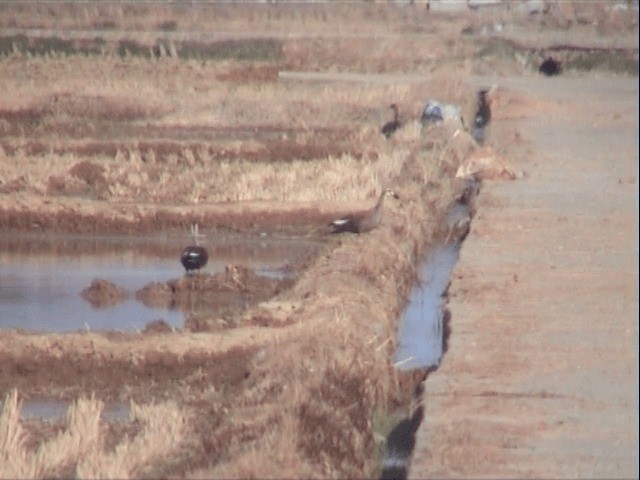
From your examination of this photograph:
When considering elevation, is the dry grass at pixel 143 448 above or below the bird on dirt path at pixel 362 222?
above

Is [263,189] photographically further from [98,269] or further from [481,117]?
[481,117]

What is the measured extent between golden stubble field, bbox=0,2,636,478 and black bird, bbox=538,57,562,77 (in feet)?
1.55

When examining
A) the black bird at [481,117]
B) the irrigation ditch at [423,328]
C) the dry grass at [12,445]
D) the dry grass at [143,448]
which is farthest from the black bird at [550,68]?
the dry grass at [12,445]

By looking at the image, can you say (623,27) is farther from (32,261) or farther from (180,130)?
(32,261)

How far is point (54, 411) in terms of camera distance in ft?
33.0

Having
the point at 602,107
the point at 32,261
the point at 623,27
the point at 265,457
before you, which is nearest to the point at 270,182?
the point at 32,261

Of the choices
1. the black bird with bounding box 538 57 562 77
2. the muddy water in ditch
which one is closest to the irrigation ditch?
the muddy water in ditch

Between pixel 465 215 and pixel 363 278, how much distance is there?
17.3 ft

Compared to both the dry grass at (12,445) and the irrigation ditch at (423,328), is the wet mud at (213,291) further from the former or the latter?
the dry grass at (12,445)

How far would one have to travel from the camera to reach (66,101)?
2941cm

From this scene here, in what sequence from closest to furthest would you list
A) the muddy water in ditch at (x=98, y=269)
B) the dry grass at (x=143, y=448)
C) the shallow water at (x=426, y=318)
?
the dry grass at (x=143, y=448)
the shallow water at (x=426, y=318)
the muddy water in ditch at (x=98, y=269)

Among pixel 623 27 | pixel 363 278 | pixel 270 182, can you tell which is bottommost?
pixel 623 27

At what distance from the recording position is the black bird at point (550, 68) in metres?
38.2

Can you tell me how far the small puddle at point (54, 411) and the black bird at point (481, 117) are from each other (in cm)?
1497
